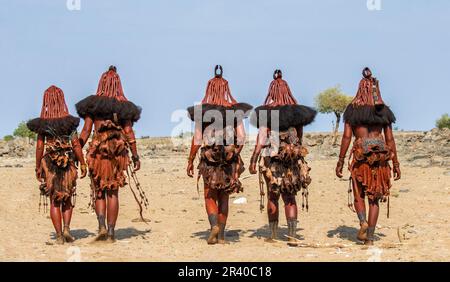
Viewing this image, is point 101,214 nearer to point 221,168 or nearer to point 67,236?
point 67,236

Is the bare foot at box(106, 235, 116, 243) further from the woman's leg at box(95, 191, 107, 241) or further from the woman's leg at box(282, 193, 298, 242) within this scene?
the woman's leg at box(282, 193, 298, 242)

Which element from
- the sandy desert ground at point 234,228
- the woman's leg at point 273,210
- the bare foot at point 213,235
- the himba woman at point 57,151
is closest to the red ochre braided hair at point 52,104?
the himba woman at point 57,151

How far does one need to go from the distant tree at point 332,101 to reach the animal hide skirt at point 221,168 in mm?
57830

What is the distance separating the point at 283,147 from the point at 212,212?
1.45 meters

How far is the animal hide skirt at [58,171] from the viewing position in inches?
400

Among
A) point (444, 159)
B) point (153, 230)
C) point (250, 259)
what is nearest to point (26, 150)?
point (444, 159)

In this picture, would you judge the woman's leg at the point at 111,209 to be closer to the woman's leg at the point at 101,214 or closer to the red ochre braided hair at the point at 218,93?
the woman's leg at the point at 101,214

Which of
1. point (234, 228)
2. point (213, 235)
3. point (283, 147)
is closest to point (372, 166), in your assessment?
point (283, 147)

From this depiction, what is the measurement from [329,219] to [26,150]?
2969cm

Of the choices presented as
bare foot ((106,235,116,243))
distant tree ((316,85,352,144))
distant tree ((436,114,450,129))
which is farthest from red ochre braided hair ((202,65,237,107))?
distant tree ((436,114,450,129))

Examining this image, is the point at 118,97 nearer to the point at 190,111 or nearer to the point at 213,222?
the point at 190,111

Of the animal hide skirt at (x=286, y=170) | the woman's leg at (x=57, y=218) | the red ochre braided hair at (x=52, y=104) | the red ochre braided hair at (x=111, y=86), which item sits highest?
the red ochre braided hair at (x=111, y=86)

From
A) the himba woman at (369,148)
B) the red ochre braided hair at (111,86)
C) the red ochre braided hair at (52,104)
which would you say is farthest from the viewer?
the red ochre braided hair at (111,86)
